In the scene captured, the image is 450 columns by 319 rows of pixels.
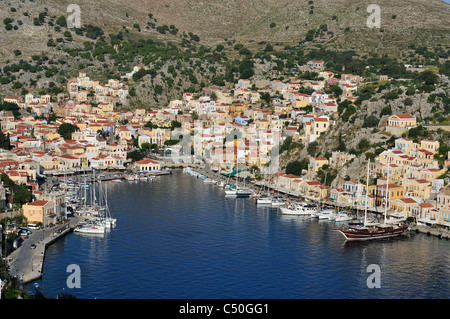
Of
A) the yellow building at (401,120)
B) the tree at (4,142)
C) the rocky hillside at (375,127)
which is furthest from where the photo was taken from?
the tree at (4,142)

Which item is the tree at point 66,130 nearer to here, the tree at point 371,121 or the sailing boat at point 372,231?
the tree at point 371,121

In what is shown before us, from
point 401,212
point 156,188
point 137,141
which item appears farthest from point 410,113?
point 137,141

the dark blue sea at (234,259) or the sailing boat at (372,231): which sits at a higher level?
the sailing boat at (372,231)

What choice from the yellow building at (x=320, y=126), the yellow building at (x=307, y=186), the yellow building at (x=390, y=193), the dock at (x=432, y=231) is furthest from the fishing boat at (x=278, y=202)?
the yellow building at (x=320, y=126)

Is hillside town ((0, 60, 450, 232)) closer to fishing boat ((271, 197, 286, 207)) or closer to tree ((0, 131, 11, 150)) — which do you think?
tree ((0, 131, 11, 150))

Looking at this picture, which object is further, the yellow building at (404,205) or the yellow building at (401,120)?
the yellow building at (401,120)

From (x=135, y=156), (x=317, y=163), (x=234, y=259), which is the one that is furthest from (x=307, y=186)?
(x=135, y=156)

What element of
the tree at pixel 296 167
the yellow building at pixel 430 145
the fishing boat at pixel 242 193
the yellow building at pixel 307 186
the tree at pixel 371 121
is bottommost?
the fishing boat at pixel 242 193

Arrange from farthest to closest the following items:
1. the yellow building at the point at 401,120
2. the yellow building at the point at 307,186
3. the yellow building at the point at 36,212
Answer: the yellow building at the point at 401,120 < the yellow building at the point at 307,186 < the yellow building at the point at 36,212
